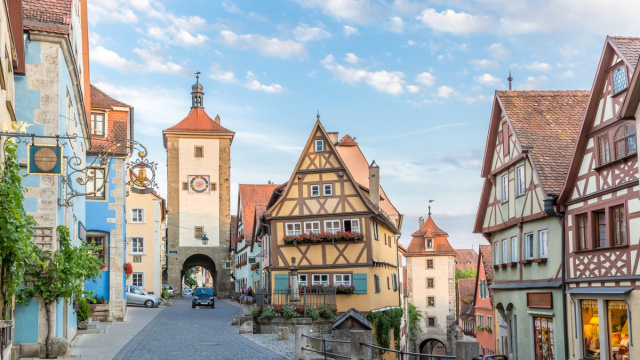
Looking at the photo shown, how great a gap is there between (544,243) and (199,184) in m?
45.3

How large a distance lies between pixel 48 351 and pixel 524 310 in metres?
14.7

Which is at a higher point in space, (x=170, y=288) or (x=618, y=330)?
(x=618, y=330)

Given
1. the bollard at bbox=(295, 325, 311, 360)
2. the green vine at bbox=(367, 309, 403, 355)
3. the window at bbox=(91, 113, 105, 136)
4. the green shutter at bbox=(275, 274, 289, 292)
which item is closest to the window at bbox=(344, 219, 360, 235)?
the green shutter at bbox=(275, 274, 289, 292)

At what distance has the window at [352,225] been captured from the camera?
33803mm

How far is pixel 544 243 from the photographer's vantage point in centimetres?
2352

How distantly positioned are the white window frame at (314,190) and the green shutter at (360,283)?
13.1 feet

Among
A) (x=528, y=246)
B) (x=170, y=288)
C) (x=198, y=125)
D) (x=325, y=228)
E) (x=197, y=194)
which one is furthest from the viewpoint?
(x=198, y=125)

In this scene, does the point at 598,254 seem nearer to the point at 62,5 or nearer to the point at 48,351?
the point at 48,351

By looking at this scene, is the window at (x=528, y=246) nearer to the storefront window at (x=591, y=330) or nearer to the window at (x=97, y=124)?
the storefront window at (x=591, y=330)

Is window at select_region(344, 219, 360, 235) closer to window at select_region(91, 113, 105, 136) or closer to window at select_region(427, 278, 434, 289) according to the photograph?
window at select_region(91, 113, 105, 136)

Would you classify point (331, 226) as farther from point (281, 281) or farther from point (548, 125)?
point (548, 125)

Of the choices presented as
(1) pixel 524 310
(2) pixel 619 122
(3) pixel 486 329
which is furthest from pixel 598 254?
(3) pixel 486 329

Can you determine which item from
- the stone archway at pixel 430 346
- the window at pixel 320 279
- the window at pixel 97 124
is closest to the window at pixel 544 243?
the window at pixel 320 279

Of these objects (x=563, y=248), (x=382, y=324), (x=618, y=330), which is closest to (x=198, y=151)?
(x=382, y=324)
